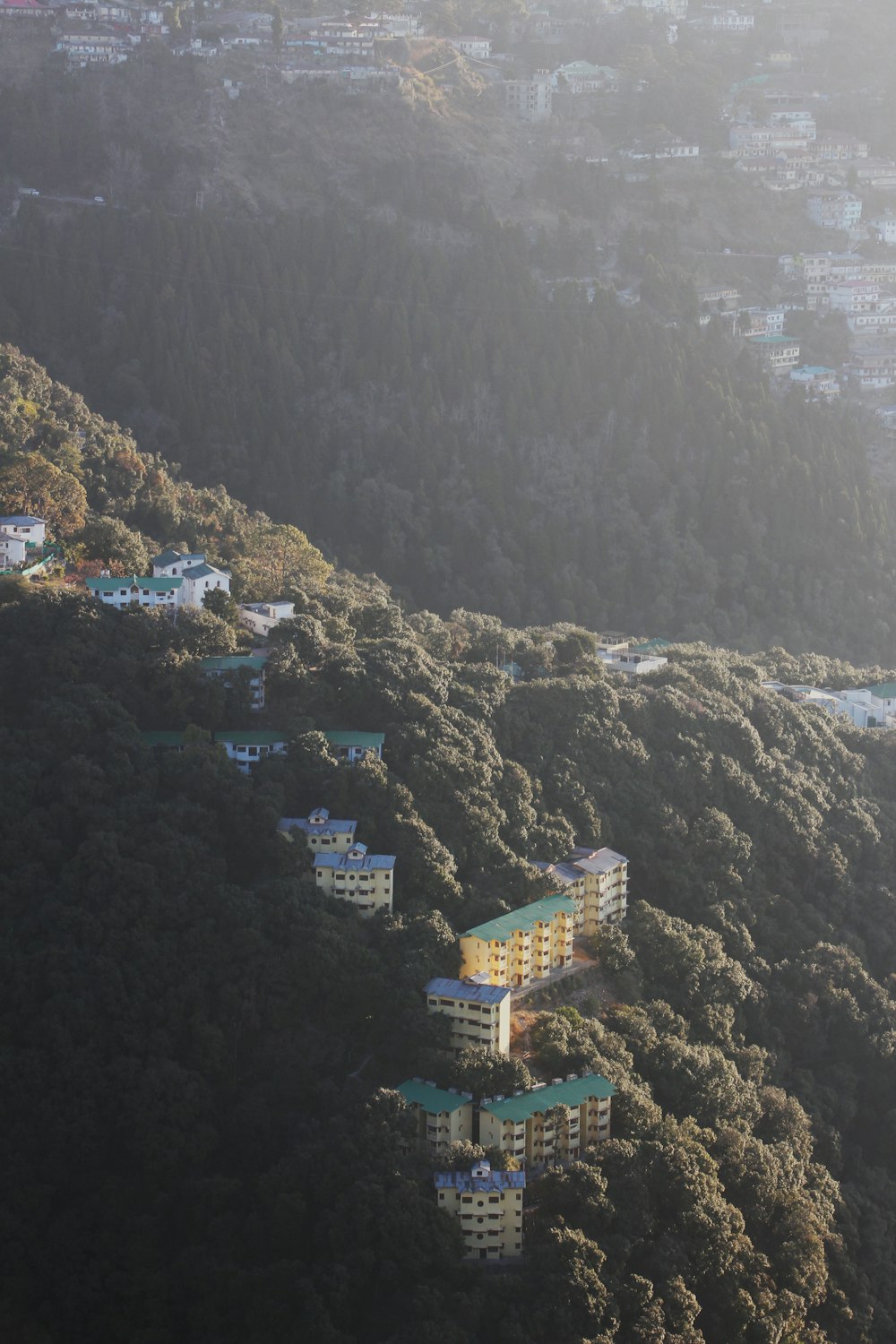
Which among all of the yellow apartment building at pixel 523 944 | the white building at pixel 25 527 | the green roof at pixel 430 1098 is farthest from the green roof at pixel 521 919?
the white building at pixel 25 527

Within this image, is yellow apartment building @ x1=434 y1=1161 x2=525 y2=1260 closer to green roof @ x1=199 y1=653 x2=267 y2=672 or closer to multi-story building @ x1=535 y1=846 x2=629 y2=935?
multi-story building @ x1=535 y1=846 x2=629 y2=935

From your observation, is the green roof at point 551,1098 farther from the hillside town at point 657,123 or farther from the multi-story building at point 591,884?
the hillside town at point 657,123

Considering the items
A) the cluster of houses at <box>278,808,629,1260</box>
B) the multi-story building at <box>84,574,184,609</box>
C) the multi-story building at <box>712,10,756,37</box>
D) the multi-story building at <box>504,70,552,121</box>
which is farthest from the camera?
the multi-story building at <box>712,10,756,37</box>

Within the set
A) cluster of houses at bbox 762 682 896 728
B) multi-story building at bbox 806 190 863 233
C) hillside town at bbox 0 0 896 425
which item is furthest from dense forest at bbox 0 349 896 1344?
multi-story building at bbox 806 190 863 233

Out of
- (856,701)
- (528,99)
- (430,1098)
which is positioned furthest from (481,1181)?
(528,99)

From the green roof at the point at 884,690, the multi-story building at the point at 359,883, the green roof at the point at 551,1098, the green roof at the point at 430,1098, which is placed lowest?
the green roof at the point at 884,690

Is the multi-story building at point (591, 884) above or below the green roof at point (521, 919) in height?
below
